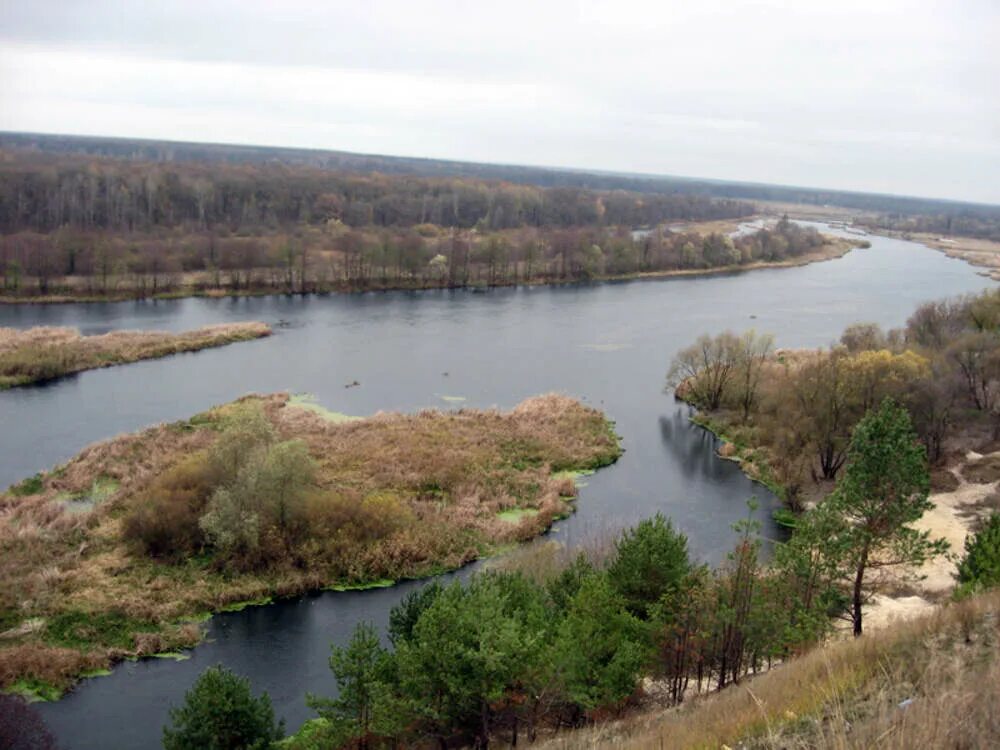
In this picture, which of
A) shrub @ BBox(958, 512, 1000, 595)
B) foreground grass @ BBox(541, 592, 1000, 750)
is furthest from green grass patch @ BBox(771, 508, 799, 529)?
foreground grass @ BBox(541, 592, 1000, 750)

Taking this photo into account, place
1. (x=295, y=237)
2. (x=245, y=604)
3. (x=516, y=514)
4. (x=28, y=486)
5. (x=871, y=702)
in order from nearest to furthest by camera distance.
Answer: (x=871, y=702)
(x=245, y=604)
(x=28, y=486)
(x=516, y=514)
(x=295, y=237)

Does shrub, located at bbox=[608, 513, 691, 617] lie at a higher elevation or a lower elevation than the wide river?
higher

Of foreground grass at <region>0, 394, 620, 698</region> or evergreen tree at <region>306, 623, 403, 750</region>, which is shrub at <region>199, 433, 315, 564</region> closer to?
foreground grass at <region>0, 394, 620, 698</region>

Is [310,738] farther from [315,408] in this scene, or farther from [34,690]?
[315,408]

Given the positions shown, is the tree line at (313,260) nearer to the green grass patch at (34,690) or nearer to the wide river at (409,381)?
the wide river at (409,381)

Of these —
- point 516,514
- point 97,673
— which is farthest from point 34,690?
point 516,514

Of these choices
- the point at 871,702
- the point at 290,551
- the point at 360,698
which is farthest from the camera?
the point at 290,551
